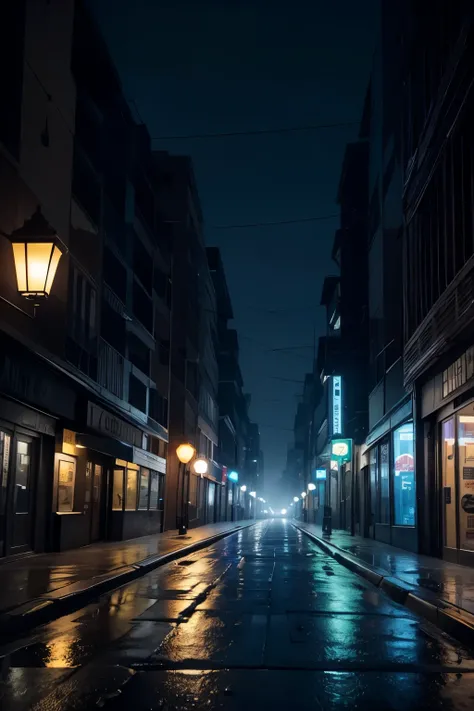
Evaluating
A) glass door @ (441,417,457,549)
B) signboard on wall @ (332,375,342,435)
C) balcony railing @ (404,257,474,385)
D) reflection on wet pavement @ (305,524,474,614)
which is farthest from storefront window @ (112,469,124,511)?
signboard on wall @ (332,375,342,435)

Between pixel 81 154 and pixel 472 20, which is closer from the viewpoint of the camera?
pixel 472 20

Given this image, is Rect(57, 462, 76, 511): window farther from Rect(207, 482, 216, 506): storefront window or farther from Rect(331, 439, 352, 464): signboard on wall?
Rect(207, 482, 216, 506): storefront window

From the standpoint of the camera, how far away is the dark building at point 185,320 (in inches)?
1670

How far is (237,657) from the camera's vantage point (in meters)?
7.55

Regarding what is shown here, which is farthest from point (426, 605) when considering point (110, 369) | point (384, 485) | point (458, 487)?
point (384, 485)

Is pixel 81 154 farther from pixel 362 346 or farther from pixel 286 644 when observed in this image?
pixel 362 346

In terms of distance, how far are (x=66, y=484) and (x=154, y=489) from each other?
44.5ft

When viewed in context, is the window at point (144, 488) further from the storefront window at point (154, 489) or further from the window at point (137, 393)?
the window at point (137, 393)

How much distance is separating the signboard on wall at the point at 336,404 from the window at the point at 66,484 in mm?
21273

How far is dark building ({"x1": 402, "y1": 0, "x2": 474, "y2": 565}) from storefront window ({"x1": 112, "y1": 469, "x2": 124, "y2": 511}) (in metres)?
10.1

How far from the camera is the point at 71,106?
20.0 metres

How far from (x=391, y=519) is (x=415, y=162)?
462 inches

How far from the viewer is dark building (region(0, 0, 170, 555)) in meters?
16.1

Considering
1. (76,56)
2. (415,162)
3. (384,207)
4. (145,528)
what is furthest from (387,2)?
(145,528)
